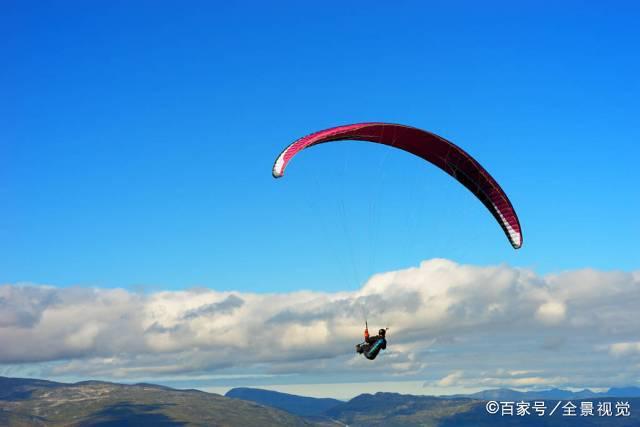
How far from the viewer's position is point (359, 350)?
151 ft

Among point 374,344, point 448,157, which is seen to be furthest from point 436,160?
point 374,344

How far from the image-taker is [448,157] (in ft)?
164

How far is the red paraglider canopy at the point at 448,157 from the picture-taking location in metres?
46.3

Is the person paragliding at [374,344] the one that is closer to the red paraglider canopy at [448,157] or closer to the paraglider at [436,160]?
the paraglider at [436,160]

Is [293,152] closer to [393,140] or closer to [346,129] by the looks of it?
[346,129]

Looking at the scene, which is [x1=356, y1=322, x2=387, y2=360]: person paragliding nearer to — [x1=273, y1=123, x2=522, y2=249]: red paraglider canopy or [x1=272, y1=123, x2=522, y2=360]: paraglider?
[x1=272, y1=123, x2=522, y2=360]: paraglider

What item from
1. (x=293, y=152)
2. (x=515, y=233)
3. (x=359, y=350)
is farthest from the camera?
(x=515, y=233)

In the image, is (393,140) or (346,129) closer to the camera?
(346,129)

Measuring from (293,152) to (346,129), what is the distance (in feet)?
14.7

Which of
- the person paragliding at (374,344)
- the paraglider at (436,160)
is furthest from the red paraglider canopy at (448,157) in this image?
the person paragliding at (374,344)

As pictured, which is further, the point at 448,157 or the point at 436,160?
the point at 436,160

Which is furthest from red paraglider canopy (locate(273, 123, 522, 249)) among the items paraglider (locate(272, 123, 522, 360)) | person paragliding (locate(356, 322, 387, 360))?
person paragliding (locate(356, 322, 387, 360))

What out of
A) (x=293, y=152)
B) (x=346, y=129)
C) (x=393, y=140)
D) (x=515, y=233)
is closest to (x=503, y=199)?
(x=515, y=233)

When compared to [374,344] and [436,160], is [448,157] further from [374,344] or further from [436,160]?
[374,344]
